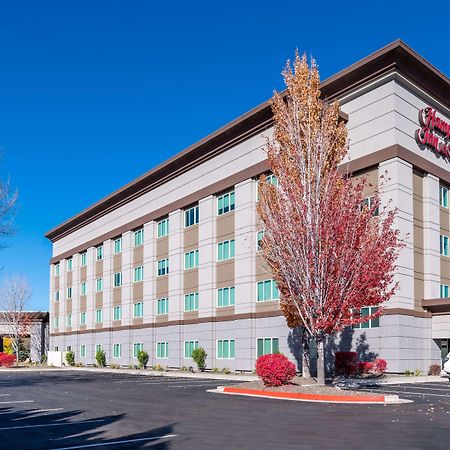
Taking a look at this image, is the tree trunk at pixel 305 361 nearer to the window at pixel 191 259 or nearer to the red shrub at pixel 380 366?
the red shrub at pixel 380 366

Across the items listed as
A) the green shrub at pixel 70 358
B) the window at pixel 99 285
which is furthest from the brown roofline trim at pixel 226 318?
the green shrub at pixel 70 358

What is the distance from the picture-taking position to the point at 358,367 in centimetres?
3588

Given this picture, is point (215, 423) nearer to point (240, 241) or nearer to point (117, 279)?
point (240, 241)

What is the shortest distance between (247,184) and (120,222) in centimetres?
2283

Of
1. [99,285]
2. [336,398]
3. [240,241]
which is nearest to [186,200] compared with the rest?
[240,241]

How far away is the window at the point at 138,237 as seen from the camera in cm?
6131

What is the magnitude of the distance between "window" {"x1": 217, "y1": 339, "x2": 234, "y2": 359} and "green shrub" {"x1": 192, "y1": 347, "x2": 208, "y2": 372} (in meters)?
1.30

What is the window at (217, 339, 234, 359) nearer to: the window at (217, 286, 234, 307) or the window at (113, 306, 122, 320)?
the window at (217, 286, 234, 307)

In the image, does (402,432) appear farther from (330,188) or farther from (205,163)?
(205,163)

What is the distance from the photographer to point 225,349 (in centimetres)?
4809

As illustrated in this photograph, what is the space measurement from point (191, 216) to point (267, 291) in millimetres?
12167

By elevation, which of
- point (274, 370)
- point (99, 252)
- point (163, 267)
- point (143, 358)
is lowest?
point (143, 358)

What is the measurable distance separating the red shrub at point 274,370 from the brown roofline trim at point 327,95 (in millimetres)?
19527

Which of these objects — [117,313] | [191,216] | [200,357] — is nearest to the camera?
[200,357]
